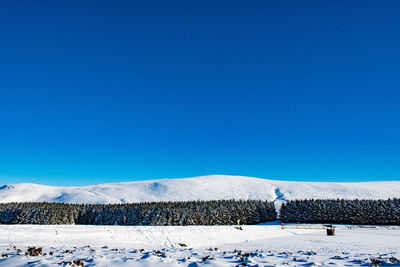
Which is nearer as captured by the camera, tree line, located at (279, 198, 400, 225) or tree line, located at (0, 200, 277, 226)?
tree line, located at (279, 198, 400, 225)

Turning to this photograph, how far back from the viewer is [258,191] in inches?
7756

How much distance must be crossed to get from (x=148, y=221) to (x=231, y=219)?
26290 mm

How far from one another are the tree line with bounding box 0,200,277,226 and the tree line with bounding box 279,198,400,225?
454 inches

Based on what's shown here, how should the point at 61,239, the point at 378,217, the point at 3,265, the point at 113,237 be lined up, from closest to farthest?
the point at 3,265, the point at 61,239, the point at 113,237, the point at 378,217

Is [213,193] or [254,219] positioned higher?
[213,193]

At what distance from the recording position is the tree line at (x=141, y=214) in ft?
252

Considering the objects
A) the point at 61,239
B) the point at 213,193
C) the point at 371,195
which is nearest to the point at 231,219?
the point at 61,239

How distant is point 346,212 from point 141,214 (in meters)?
61.7

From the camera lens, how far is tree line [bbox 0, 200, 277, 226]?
76.8m

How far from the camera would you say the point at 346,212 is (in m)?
76.9

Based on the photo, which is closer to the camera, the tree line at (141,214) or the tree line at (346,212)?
the tree line at (346,212)

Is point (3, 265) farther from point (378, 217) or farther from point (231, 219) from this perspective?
point (378, 217)

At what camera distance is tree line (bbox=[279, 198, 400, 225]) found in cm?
7256

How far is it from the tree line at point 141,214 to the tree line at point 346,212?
11526mm
